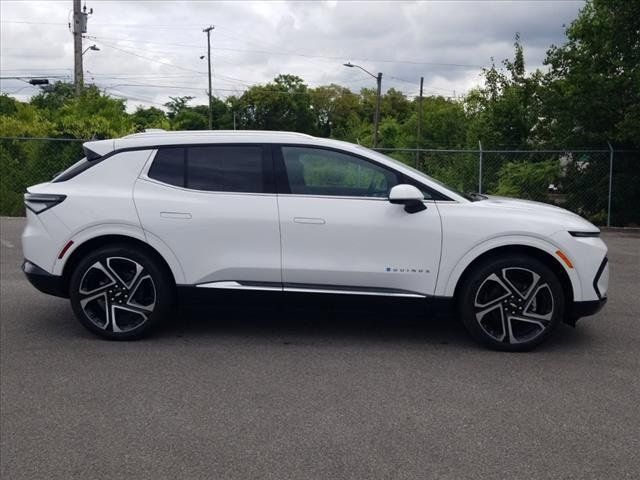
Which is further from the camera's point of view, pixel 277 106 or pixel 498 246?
pixel 277 106

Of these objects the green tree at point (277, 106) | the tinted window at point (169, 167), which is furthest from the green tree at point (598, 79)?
the green tree at point (277, 106)

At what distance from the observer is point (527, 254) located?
535 centimetres

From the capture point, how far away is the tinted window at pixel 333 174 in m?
5.41

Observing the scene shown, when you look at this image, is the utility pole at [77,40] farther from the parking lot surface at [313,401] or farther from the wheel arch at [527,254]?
the wheel arch at [527,254]

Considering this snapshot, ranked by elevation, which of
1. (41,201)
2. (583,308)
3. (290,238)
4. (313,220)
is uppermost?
(41,201)

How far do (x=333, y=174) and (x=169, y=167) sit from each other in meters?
1.29

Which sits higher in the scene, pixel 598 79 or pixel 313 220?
pixel 598 79

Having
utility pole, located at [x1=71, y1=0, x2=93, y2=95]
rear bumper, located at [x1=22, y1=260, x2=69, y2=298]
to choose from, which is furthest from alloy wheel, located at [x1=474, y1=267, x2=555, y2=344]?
utility pole, located at [x1=71, y1=0, x2=93, y2=95]

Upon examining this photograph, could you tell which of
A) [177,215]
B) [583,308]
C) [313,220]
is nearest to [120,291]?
[177,215]

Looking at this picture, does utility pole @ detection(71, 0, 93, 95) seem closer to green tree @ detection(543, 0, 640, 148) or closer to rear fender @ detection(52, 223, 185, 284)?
green tree @ detection(543, 0, 640, 148)

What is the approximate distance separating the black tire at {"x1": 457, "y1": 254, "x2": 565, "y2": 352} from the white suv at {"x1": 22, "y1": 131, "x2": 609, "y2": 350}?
0.4 inches

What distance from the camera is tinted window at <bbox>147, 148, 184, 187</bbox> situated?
18.2 feet

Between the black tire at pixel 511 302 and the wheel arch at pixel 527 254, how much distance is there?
0.04 meters

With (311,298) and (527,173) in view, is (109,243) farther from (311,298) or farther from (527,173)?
(527,173)
